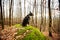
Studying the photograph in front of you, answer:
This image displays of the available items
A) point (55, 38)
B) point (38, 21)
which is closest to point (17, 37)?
point (55, 38)

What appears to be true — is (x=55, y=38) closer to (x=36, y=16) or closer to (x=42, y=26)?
(x=42, y=26)

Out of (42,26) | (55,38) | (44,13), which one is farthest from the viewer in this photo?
(44,13)

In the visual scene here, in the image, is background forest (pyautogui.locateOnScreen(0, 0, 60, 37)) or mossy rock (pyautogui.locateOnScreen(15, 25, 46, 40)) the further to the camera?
background forest (pyautogui.locateOnScreen(0, 0, 60, 37))

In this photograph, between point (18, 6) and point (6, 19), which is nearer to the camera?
point (6, 19)

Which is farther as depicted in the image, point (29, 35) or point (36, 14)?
point (36, 14)

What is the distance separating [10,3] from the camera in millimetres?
16109

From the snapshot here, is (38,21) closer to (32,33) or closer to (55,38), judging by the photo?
(55,38)

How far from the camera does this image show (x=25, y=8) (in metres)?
17.3

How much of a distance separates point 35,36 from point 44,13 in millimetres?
9802

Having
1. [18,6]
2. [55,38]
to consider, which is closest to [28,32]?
[55,38]

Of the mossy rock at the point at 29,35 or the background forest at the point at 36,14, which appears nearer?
the mossy rock at the point at 29,35

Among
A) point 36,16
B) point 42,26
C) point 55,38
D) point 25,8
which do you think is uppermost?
point 25,8

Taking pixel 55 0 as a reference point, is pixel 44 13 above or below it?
below

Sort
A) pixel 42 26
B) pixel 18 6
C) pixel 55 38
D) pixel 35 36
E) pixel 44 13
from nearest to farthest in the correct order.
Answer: pixel 35 36
pixel 55 38
pixel 42 26
pixel 44 13
pixel 18 6
